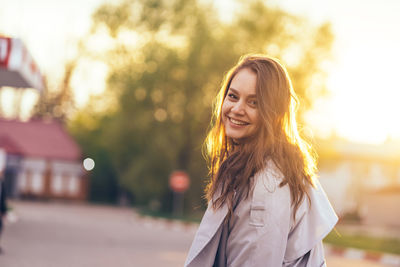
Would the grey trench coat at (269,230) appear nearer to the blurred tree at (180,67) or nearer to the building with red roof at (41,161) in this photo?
the blurred tree at (180,67)

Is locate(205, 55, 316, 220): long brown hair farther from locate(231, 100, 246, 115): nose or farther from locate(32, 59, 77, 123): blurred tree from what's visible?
locate(32, 59, 77, 123): blurred tree

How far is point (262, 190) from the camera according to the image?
97.2 inches

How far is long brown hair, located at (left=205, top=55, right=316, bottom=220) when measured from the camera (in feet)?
8.43

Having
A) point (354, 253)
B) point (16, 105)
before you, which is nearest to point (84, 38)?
point (16, 105)

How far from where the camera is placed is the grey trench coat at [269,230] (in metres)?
2.44

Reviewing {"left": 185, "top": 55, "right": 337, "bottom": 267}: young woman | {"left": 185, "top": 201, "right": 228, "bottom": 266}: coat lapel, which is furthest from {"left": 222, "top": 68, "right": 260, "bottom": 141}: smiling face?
{"left": 185, "top": 201, "right": 228, "bottom": 266}: coat lapel

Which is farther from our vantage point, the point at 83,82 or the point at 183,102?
the point at 83,82

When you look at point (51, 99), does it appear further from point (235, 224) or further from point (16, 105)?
point (235, 224)

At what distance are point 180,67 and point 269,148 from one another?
33819 millimetres

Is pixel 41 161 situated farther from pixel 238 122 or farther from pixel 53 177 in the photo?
pixel 238 122

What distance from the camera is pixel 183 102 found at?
36.8 meters

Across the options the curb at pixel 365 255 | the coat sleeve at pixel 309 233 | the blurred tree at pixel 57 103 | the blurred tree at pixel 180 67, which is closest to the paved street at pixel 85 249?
the curb at pixel 365 255

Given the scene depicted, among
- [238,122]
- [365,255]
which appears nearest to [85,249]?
[365,255]

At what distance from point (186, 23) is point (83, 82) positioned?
17.3 metres
